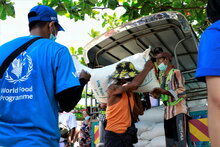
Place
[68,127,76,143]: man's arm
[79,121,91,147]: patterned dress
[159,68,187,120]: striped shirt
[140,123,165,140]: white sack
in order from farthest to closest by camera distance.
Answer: [68,127,76,143]: man's arm
[79,121,91,147]: patterned dress
[140,123,165,140]: white sack
[159,68,187,120]: striped shirt

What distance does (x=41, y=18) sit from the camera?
6.77 ft

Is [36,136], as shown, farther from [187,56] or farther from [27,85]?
[187,56]

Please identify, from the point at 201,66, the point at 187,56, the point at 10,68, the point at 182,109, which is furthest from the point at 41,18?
the point at 187,56

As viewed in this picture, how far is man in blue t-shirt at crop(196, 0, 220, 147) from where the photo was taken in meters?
1.14

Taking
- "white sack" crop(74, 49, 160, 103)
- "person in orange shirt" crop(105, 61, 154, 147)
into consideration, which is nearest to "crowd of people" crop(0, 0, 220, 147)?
"person in orange shirt" crop(105, 61, 154, 147)

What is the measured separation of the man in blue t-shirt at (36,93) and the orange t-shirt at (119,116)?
1752 mm

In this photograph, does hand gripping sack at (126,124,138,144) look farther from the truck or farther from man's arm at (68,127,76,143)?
man's arm at (68,127,76,143)

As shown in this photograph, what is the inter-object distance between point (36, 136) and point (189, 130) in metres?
2.56

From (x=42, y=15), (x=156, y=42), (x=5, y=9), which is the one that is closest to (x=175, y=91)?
(x=156, y=42)

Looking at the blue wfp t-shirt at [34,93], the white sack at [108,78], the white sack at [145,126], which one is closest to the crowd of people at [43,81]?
the blue wfp t-shirt at [34,93]

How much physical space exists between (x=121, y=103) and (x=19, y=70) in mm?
1997

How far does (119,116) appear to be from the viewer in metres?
3.55

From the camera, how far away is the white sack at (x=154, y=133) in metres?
4.25

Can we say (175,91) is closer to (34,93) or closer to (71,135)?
(34,93)
